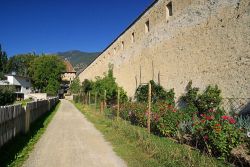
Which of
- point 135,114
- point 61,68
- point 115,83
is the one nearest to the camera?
point 135,114

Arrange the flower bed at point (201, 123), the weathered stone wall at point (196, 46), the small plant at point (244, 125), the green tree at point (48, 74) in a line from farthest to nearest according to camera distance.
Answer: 1. the green tree at point (48, 74)
2. the weathered stone wall at point (196, 46)
3. the small plant at point (244, 125)
4. the flower bed at point (201, 123)

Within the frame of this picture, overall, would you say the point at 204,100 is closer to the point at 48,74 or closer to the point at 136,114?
the point at 136,114

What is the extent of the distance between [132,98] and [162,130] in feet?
44.4

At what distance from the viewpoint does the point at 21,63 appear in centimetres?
9944

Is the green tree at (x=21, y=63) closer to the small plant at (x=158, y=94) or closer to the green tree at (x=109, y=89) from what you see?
the green tree at (x=109, y=89)

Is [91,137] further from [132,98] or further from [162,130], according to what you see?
[132,98]

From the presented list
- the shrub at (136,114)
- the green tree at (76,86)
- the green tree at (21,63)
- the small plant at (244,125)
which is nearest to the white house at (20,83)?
the green tree at (21,63)

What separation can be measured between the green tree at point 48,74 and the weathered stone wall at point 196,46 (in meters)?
49.5

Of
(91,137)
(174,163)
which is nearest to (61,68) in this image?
(91,137)

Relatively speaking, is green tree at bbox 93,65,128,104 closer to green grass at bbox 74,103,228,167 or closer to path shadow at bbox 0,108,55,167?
path shadow at bbox 0,108,55,167

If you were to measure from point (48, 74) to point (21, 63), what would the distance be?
3199cm

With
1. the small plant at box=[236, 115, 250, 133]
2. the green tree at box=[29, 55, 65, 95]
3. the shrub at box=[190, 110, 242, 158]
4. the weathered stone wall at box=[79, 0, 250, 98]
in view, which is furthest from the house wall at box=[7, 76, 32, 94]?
the shrub at box=[190, 110, 242, 158]

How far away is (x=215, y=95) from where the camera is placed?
12.1m

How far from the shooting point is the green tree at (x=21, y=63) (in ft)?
295
